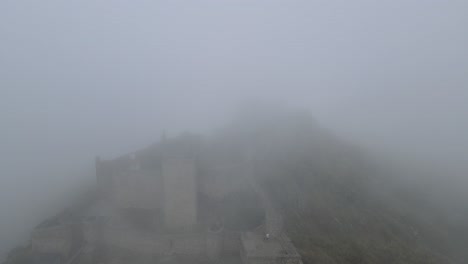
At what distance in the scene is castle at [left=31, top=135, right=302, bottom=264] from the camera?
1347 centimetres

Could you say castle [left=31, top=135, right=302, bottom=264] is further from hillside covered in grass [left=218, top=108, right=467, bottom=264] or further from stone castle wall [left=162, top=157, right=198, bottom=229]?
hillside covered in grass [left=218, top=108, right=467, bottom=264]

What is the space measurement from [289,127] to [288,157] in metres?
5.71

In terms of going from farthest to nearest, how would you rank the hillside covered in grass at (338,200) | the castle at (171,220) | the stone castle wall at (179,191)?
the hillside covered in grass at (338,200)
the stone castle wall at (179,191)
the castle at (171,220)

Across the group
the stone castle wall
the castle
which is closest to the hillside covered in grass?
the castle

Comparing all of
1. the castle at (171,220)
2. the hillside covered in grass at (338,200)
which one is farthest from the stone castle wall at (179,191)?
the hillside covered in grass at (338,200)

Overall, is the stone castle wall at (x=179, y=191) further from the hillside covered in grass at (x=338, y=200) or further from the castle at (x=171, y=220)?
the hillside covered in grass at (x=338, y=200)

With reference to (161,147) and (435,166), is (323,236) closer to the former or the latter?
(161,147)

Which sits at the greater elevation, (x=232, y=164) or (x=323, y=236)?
(x=232, y=164)

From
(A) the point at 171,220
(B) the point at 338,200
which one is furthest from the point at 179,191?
(B) the point at 338,200

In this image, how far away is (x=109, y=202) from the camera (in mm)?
16047

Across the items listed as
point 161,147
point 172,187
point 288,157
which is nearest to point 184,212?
point 172,187

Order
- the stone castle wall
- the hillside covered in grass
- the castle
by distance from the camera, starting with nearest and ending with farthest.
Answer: the castle → the stone castle wall → the hillside covered in grass

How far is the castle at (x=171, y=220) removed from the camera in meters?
13.5

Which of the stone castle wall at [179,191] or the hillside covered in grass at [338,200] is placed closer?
the stone castle wall at [179,191]
